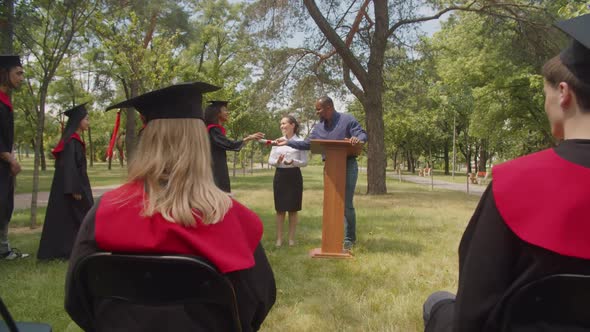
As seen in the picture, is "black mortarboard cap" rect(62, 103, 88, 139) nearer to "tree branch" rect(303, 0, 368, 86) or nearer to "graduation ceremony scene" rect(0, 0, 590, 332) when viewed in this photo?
"graduation ceremony scene" rect(0, 0, 590, 332)

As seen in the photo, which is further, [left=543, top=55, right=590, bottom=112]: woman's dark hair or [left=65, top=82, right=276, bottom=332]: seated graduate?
[left=65, top=82, right=276, bottom=332]: seated graduate

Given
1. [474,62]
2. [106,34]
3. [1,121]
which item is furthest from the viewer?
[474,62]

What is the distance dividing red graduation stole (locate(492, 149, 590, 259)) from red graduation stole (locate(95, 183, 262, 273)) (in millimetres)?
963

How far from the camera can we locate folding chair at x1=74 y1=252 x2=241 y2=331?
1620 millimetres

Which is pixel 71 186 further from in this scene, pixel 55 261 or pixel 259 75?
pixel 259 75

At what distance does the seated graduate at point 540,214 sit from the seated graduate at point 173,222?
84 centimetres

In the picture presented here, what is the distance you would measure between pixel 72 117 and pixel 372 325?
469 cm

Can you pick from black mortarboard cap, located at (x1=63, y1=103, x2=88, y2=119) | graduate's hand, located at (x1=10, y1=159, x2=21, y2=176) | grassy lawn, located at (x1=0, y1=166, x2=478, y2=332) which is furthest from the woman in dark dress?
graduate's hand, located at (x1=10, y1=159, x2=21, y2=176)

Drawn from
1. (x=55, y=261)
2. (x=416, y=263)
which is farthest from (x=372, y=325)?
(x=55, y=261)

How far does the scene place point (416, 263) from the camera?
19.5 feet

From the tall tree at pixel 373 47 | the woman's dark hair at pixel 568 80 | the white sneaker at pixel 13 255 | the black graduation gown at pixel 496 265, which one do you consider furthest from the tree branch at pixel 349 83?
the black graduation gown at pixel 496 265

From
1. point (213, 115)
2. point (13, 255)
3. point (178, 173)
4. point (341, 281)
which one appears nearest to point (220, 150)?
point (213, 115)

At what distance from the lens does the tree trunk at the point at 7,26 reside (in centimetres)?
784

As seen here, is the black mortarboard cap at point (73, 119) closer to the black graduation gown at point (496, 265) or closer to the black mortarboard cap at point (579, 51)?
the black graduation gown at point (496, 265)
